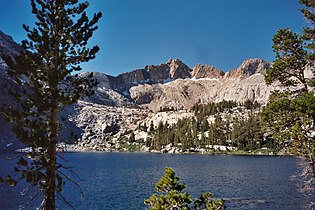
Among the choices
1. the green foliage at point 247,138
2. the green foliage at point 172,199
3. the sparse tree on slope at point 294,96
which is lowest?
the green foliage at point 172,199

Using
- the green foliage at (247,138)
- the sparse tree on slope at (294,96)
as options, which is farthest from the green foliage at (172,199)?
the green foliage at (247,138)

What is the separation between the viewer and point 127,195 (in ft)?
172

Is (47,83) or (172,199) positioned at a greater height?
(47,83)

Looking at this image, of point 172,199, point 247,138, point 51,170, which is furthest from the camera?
point 247,138

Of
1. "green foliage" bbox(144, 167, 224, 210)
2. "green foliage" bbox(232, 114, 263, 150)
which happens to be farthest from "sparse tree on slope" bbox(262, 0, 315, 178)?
"green foliage" bbox(232, 114, 263, 150)

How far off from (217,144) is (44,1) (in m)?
172

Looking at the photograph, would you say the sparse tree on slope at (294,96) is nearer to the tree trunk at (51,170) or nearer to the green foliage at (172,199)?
the green foliage at (172,199)

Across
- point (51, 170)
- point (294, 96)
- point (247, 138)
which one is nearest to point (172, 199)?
point (51, 170)

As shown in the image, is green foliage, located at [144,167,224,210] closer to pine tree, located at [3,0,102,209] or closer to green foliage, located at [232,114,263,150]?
pine tree, located at [3,0,102,209]

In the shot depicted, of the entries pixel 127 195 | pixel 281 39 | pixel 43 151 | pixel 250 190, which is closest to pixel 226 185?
pixel 250 190

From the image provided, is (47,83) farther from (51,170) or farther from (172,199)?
(172,199)

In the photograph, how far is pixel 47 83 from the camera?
20359mm

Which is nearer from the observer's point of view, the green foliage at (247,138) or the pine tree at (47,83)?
the pine tree at (47,83)

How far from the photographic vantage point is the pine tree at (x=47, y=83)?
18594mm
